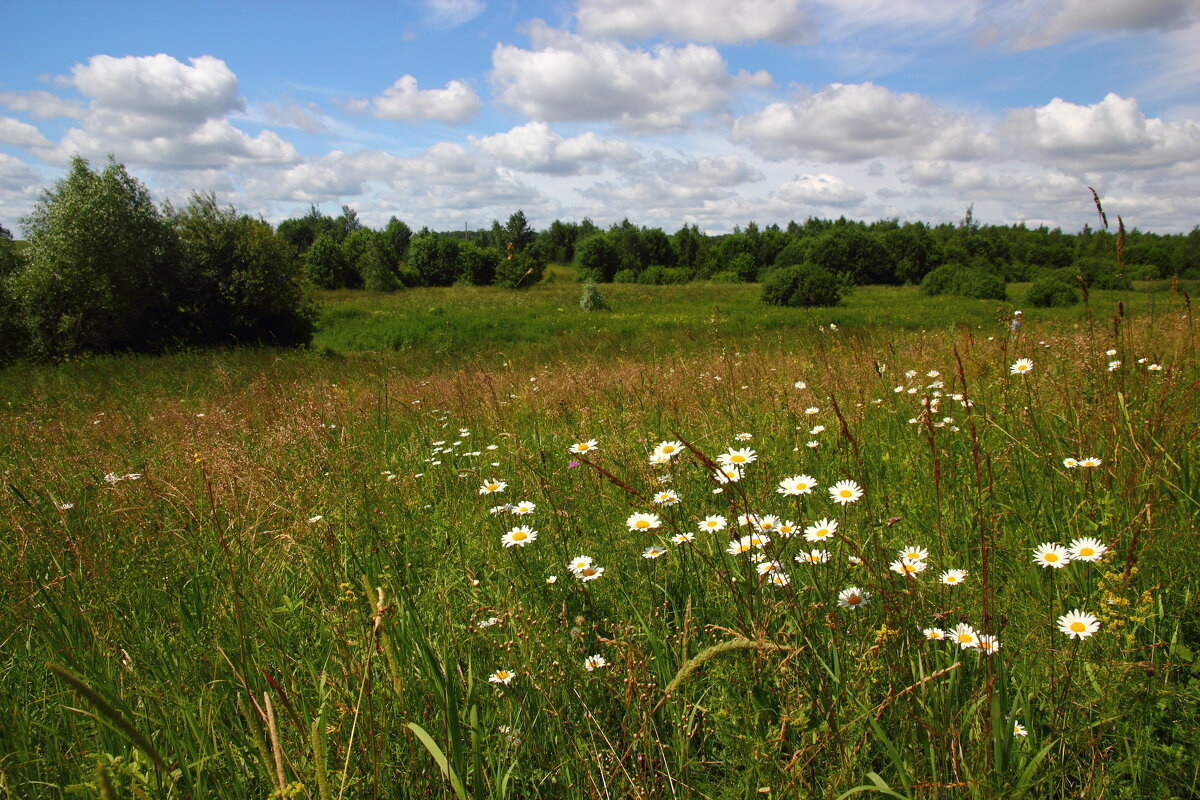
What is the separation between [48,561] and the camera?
91.0 inches

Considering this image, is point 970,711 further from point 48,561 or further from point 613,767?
point 48,561

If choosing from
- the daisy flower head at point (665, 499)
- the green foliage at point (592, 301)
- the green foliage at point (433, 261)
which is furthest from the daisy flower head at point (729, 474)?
the green foliage at point (433, 261)

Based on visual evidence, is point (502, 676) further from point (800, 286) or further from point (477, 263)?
point (477, 263)

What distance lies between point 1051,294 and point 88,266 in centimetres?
4626

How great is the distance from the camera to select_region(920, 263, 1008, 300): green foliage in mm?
41500

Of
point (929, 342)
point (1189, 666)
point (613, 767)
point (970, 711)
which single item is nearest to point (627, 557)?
point (613, 767)

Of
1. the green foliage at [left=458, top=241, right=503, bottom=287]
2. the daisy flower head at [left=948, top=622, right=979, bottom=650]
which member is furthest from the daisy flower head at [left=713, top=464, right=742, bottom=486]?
the green foliage at [left=458, top=241, right=503, bottom=287]

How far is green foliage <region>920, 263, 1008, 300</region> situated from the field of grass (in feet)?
146

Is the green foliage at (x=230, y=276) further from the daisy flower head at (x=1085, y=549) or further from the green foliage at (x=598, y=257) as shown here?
the green foliage at (x=598, y=257)

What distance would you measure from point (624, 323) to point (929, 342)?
68.9 feet

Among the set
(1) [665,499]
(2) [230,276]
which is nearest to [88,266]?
(2) [230,276]

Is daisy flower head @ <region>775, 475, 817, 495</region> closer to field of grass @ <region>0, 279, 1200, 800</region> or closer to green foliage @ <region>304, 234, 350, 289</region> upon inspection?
field of grass @ <region>0, 279, 1200, 800</region>

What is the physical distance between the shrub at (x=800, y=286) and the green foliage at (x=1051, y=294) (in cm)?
1109

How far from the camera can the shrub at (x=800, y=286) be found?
118 ft
